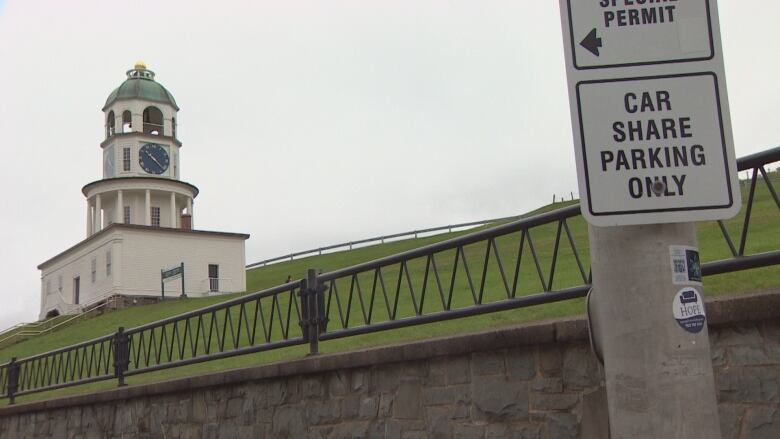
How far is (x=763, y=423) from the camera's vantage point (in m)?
5.28

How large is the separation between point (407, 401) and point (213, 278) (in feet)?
156

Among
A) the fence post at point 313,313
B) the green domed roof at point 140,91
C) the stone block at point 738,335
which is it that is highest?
the green domed roof at point 140,91

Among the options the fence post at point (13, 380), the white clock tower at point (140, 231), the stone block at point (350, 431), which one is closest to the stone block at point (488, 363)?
the stone block at point (350, 431)

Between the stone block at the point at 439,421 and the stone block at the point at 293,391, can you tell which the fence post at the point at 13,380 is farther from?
the stone block at the point at 439,421

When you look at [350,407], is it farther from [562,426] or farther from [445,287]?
[445,287]

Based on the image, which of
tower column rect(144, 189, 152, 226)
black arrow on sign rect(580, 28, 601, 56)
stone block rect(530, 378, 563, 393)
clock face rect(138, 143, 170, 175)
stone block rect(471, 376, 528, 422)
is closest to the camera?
black arrow on sign rect(580, 28, 601, 56)

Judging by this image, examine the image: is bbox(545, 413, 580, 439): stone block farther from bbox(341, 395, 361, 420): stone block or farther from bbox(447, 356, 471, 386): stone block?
bbox(341, 395, 361, 420): stone block

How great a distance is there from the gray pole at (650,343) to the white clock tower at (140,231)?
50738 millimetres

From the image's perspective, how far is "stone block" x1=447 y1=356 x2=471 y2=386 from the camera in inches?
291

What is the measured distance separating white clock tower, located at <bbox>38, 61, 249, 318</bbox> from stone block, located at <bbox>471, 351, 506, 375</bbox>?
151 ft

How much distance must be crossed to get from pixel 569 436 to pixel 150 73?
5807cm

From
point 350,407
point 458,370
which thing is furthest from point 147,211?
point 458,370

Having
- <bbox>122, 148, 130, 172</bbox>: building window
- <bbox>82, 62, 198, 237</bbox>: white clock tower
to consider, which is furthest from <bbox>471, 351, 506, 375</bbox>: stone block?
<bbox>122, 148, 130, 172</bbox>: building window

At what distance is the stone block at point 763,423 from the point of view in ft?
17.2
